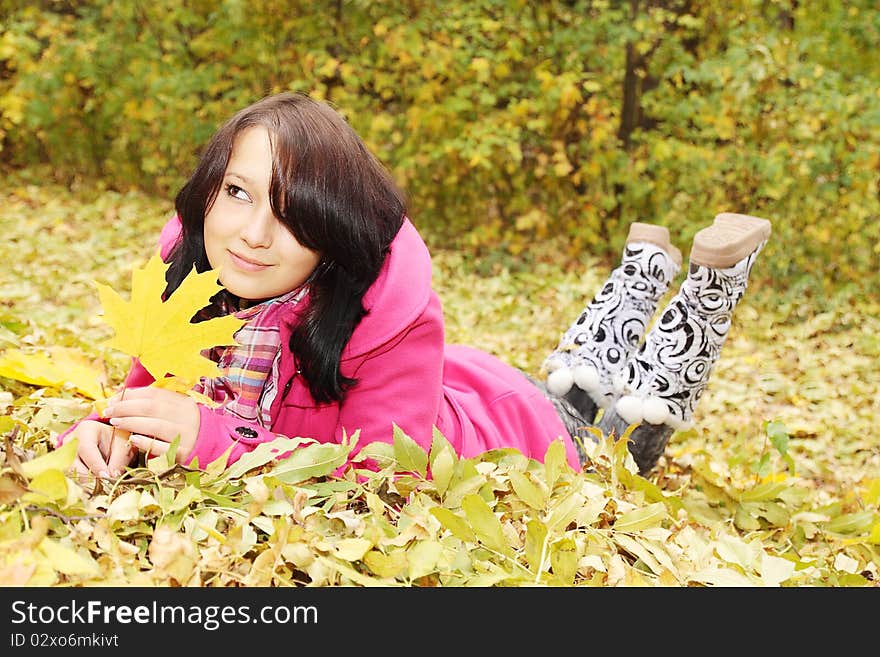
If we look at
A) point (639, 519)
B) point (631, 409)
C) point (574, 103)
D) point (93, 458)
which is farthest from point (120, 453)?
point (574, 103)

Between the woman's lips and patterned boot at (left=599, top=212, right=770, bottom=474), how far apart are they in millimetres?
994

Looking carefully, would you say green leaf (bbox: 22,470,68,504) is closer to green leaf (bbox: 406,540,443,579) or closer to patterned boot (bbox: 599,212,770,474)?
green leaf (bbox: 406,540,443,579)

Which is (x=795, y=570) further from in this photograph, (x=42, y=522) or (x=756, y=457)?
(x=756, y=457)

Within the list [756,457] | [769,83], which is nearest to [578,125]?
[769,83]

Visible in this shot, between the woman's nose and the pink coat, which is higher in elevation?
the woman's nose

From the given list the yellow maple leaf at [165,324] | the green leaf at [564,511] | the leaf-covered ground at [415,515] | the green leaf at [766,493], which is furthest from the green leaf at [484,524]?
the green leaf at [766,493]

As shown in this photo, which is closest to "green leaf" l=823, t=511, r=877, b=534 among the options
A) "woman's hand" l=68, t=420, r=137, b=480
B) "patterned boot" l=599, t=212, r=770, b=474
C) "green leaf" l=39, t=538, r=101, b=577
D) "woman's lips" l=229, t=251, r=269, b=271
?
"patterned boot" l=599, t=212, r=770, b=474

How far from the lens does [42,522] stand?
0.88 metres

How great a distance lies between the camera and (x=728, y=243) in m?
1.90

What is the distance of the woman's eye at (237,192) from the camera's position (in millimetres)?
1343

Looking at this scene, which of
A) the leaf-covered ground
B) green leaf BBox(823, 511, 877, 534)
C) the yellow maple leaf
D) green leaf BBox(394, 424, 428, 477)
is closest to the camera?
the leaf-covered ground

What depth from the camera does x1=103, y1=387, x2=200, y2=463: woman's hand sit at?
1200 mm

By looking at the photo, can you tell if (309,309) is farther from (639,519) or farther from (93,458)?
(639,519)

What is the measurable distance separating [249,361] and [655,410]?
941mm
